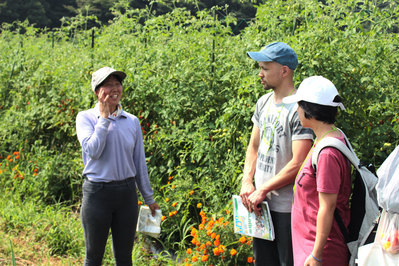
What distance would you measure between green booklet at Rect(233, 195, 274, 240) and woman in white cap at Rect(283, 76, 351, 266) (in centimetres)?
33

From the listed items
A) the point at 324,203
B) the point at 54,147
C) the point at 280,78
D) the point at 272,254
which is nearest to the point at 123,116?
the point at 280,78

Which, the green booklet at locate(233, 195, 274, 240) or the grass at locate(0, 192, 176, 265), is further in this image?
the grass at locate(0, 192, 176, 265)

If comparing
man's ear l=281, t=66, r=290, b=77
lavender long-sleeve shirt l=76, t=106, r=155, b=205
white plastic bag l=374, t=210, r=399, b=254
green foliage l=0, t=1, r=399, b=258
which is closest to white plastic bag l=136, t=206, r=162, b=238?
lavender long-sleeve shirt l=76, t=106, r=155, b=205

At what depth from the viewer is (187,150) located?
169 inches

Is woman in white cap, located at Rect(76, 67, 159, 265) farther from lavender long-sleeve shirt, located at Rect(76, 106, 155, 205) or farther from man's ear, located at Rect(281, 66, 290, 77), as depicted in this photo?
man's ear, located at Rect(281, 66, 290, 77)

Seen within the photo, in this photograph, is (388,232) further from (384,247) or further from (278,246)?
(278,246)

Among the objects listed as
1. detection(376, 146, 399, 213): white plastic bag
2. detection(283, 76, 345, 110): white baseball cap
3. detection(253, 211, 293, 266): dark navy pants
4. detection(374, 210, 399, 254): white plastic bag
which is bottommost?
detection(253, 211, 293, 266): dark navy pants

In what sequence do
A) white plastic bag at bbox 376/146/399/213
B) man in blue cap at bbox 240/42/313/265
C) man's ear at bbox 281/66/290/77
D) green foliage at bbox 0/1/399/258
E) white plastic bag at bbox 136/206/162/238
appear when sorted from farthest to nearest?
green foliage at bbox 0/1/399/258 → white plastic bag at bbox 136/206/162/238 → man's ear at bbox 281/66/290/77 → man in blue cap at bbox 240/42/313/265 → white plastic bag at bbox 376/146/399/213

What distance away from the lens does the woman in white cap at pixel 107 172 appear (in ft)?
9.18

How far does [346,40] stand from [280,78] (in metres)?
1.10

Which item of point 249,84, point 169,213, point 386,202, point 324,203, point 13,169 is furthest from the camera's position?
point 13,169

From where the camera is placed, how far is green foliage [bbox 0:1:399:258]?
10.7ft

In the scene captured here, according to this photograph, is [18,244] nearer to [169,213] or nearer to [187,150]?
[169,213]

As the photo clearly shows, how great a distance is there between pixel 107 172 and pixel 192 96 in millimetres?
1680
